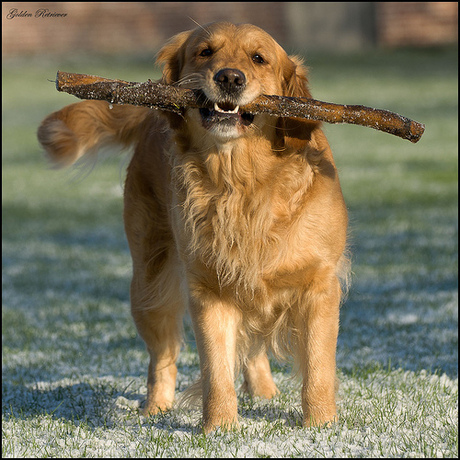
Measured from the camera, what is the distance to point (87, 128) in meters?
5.26

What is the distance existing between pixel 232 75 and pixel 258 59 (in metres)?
0.37

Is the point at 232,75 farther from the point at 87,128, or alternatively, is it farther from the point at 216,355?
the point at 87,128

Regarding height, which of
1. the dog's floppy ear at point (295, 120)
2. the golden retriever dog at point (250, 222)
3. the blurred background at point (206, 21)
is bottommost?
the golden retriever dog at point (250, 222)

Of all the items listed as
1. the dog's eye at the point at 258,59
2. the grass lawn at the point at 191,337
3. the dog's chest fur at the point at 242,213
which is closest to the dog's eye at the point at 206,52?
the dog's eye at the point at 258,59

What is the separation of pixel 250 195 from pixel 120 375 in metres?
2.04

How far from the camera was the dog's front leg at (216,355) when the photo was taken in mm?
3895

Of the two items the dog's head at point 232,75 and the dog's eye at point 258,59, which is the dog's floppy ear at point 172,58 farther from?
the dog's eye at point 258,59

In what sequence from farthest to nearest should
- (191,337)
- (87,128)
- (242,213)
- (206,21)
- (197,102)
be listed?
1. (206,21)
2. (191,337)
3. (87,128)
4. (242,213)
5. (197,102)

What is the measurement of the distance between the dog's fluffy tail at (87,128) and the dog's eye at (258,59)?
1.34 metres

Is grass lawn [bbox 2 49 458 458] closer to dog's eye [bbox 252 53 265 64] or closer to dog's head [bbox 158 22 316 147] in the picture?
dog's head [bbox 158 22 316 147]

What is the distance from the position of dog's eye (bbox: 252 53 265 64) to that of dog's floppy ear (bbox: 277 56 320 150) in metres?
0.22

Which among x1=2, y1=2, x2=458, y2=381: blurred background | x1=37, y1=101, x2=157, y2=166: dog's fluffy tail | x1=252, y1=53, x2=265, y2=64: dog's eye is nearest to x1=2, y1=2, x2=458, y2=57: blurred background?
x1=2, y1=2, x2=458, y2=381: blurred background

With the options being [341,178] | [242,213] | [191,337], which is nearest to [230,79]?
[242,213]

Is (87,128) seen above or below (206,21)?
below
